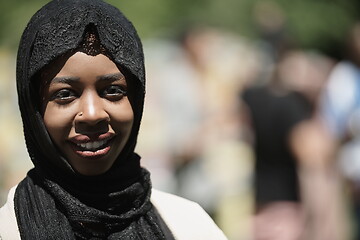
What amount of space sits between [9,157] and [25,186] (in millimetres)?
5181

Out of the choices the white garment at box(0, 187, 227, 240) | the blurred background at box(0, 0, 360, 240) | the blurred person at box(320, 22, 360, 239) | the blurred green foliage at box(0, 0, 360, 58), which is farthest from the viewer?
the blurred green foliage at box(0, 0, 360, 58)

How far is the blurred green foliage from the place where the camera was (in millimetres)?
14844

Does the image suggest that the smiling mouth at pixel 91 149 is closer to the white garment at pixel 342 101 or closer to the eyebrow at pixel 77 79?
the eyebrow at pixel 77 79

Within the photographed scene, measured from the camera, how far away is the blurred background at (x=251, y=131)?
29.8ft

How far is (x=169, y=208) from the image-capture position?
4.86 meters

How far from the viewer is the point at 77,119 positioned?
4.52 m

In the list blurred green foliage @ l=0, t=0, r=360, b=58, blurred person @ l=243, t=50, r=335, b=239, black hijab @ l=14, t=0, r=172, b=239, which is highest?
blurred green foliage @ l=0, t=0, r=360, b=58

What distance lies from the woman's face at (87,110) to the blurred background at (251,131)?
14.6 feet

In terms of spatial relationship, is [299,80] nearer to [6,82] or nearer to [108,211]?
[6,82]

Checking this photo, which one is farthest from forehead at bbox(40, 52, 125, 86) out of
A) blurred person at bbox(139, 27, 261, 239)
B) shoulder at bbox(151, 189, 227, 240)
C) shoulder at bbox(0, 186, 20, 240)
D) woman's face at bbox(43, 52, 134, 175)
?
blurred person at bbox(139, 27, 261, 239)

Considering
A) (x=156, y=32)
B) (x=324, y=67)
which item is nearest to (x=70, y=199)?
(x=324, y=67)

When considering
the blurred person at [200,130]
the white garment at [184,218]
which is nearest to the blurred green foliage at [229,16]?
the blurred person at [200,130]

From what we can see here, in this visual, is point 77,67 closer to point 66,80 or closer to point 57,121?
point 66,80

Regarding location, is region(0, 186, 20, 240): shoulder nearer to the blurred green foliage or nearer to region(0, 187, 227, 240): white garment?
region(0, 187, 227, 240): white garment
